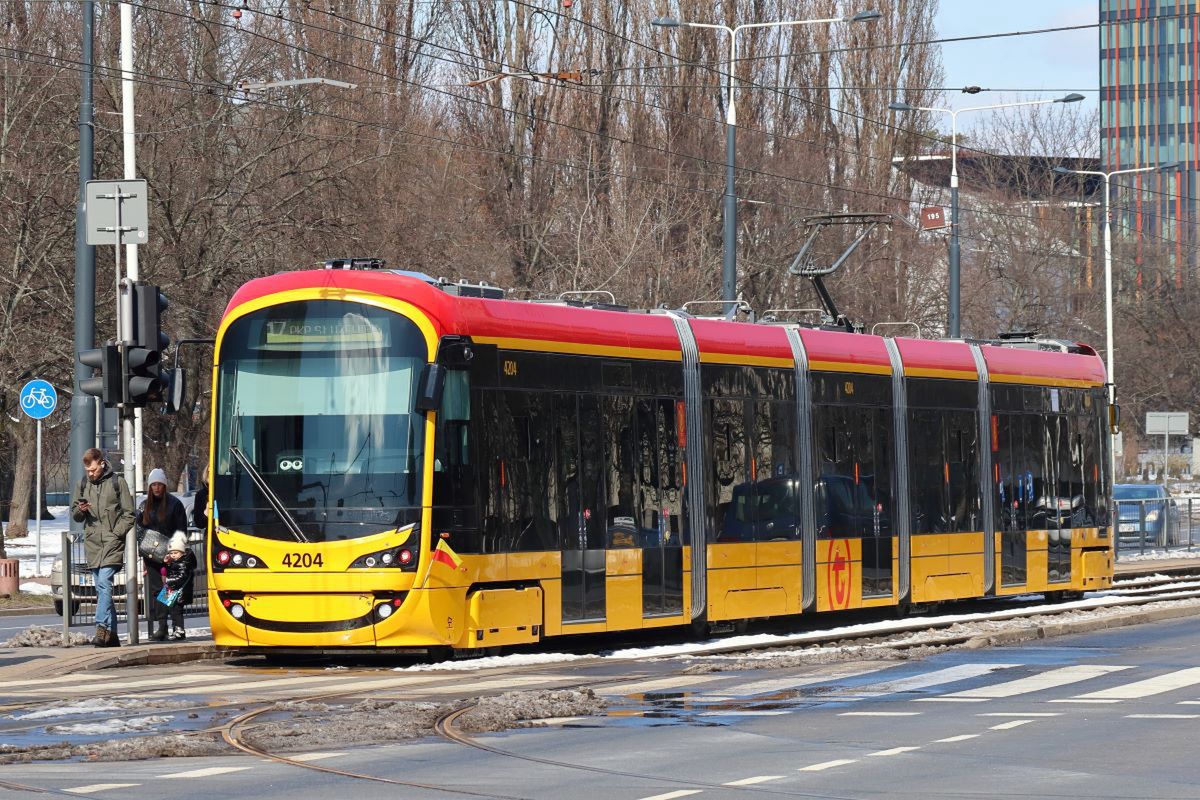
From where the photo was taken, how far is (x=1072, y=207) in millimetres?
66875

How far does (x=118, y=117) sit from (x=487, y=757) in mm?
22857

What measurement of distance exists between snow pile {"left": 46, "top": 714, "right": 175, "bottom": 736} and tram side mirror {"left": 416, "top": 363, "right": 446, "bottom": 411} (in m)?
4.33

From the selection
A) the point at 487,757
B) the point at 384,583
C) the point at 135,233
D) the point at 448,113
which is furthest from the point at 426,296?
the point at 448,113

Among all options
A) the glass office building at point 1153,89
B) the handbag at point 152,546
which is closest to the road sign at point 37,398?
the handbag at point 152,546

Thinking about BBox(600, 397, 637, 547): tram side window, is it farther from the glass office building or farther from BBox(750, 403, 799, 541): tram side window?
the glass office building

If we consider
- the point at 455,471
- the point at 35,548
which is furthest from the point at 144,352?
the point at 35,548

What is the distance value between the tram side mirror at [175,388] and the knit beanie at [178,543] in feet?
5.54

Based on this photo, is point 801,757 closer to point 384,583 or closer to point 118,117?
point 384,583

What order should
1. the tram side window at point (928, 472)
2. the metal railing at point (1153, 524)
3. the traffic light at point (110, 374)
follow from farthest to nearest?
the metal railing at point (1153, 524)
the tram side window at point (928, 472)
the traffic light at point (110, 374)

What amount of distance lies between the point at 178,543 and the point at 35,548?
94.0ft

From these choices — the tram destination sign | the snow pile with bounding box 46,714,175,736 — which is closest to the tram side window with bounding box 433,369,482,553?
the tram destination sign

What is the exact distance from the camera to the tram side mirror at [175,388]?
17562 millimetres

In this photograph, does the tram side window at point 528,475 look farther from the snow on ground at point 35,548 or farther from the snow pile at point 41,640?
the snow on ground at point 35,548

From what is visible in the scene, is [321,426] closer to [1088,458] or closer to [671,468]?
[671,468]
